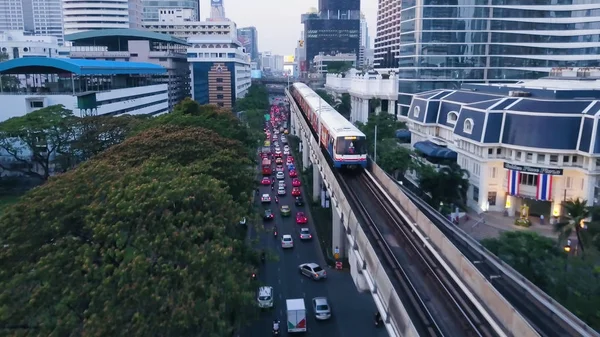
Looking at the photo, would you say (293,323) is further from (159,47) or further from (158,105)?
(159,47)

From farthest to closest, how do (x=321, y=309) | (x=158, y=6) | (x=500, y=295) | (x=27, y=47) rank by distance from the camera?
(x=158, y=6)
(x=27, y=47)
(x=321, y=309)
(x=500, y=295)

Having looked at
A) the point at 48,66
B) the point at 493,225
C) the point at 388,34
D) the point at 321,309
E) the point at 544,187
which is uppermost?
the point at 388,34

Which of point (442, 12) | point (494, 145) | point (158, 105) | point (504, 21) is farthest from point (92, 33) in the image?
point (494, 145)

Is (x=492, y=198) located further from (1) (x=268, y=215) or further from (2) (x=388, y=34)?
(2) (x=388, y=34)

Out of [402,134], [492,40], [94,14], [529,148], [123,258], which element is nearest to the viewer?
[123,258]

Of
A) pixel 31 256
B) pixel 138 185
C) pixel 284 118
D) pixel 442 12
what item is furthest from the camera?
pixel 284 118

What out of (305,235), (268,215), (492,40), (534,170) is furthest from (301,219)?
(492,40)
